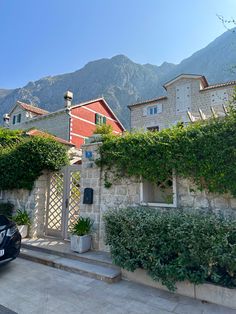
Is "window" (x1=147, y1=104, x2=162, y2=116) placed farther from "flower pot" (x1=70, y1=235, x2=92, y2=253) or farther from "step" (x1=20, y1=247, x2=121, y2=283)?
"step" (x1=20, y1=247, x2=121, y2=283)

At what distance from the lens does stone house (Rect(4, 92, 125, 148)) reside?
1828 cm

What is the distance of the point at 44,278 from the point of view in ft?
12.9

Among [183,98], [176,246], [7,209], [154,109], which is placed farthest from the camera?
[154,109]

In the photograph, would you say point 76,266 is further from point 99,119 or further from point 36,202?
point 99,119

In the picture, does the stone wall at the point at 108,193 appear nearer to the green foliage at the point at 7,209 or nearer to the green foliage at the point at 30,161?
the green foliage at the point at 30,161

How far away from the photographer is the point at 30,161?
250 inches

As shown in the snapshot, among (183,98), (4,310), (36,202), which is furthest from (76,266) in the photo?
(183,98)

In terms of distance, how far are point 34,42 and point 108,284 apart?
10.6 m

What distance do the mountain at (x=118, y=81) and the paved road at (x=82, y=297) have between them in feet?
173

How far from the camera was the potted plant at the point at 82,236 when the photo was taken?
16.0 ft

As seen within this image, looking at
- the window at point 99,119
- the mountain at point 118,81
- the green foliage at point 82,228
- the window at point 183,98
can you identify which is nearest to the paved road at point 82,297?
the green foliage at point 82,228

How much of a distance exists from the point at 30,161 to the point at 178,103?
15704mm

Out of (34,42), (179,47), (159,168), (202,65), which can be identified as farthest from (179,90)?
(202,65)

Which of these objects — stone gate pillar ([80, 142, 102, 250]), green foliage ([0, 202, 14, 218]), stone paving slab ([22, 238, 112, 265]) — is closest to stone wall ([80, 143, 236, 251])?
stone gate pillar ([80, 142, 102, 250])
